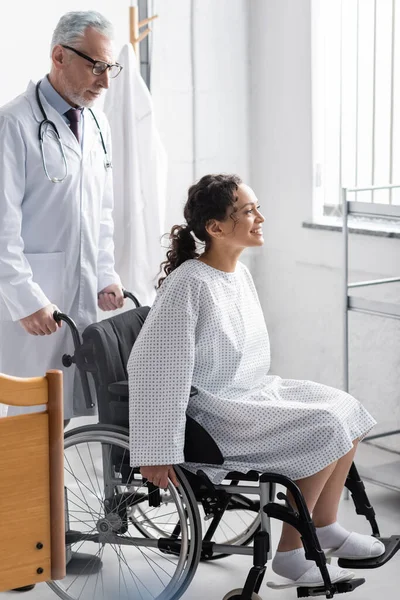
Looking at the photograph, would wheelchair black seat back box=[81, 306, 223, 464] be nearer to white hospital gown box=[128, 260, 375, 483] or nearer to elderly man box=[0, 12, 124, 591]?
white hospital gown box=[128, 260, 375, 483]

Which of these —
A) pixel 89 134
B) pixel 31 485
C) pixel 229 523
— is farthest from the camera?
pixel 229 523

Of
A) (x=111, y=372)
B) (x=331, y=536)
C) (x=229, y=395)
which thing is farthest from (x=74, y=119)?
(x=331, y=536)

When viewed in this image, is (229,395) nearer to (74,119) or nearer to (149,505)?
(149,505)

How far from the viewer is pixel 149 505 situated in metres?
2.30

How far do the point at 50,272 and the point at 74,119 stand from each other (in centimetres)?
42

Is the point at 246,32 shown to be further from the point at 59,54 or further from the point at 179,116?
the point at 59,54

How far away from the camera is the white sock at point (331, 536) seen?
232 centimetres

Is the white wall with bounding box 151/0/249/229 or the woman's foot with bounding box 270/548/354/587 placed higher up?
the white wall with bounding box 151/0/249/229

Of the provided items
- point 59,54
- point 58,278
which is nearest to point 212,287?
point 58,278

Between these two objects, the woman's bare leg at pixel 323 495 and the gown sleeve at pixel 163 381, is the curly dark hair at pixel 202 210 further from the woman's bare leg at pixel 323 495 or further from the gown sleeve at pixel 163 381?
the woman's bare leg at pixel 323 495

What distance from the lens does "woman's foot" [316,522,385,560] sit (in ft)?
7.61

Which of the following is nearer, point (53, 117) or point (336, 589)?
point (336, 589)

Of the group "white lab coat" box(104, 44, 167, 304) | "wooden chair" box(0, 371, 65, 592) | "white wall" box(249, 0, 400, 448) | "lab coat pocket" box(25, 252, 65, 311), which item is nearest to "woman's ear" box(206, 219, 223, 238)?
"lab coat pocket" box(25, 252, 65, 311)

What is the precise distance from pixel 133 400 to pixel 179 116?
6.22ft
